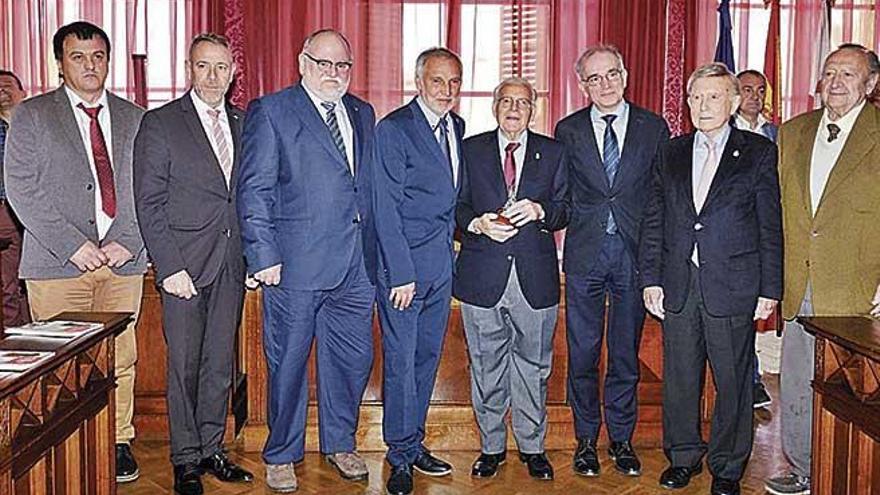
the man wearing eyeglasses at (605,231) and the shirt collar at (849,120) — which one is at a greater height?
the shirt collar at (849,120)

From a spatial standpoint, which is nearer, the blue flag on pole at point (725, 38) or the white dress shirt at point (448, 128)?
the white dress shirt at point (448, 128)

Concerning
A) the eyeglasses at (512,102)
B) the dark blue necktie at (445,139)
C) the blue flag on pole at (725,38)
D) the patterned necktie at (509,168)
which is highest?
the blue flag on pole at (725,38)

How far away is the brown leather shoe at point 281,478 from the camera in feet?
12.1

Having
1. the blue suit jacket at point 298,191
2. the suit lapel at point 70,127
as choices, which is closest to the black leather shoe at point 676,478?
the blue suit jacket at point 298,191

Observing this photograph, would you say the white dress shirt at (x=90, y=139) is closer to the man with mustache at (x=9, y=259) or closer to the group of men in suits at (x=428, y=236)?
the group of men in suits at (x=428, y=236)

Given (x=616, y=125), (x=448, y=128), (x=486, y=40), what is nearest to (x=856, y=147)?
(x=616, y=125)

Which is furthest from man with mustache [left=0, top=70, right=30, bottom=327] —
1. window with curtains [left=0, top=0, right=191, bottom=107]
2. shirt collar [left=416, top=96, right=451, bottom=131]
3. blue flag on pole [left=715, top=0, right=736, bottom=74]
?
blue flag on pole [left=715, top=0, right=736, bottom=74]

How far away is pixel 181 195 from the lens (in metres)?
3.55

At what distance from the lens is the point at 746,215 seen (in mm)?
3471

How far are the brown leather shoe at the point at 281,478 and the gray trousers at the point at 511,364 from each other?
0.74 metres

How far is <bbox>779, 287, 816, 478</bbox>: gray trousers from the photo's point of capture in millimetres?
3559

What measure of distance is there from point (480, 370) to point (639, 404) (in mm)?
876

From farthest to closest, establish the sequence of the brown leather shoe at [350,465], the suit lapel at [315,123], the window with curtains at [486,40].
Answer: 1. the window with curtains at [486,40]
2. the brown leather shoe at [350,465]
3. the suit lapel at [315,123]

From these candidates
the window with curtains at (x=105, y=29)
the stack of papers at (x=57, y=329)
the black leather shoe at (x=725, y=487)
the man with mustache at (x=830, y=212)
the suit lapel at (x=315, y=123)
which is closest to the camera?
the stack of papers at (x=57, y=329)
